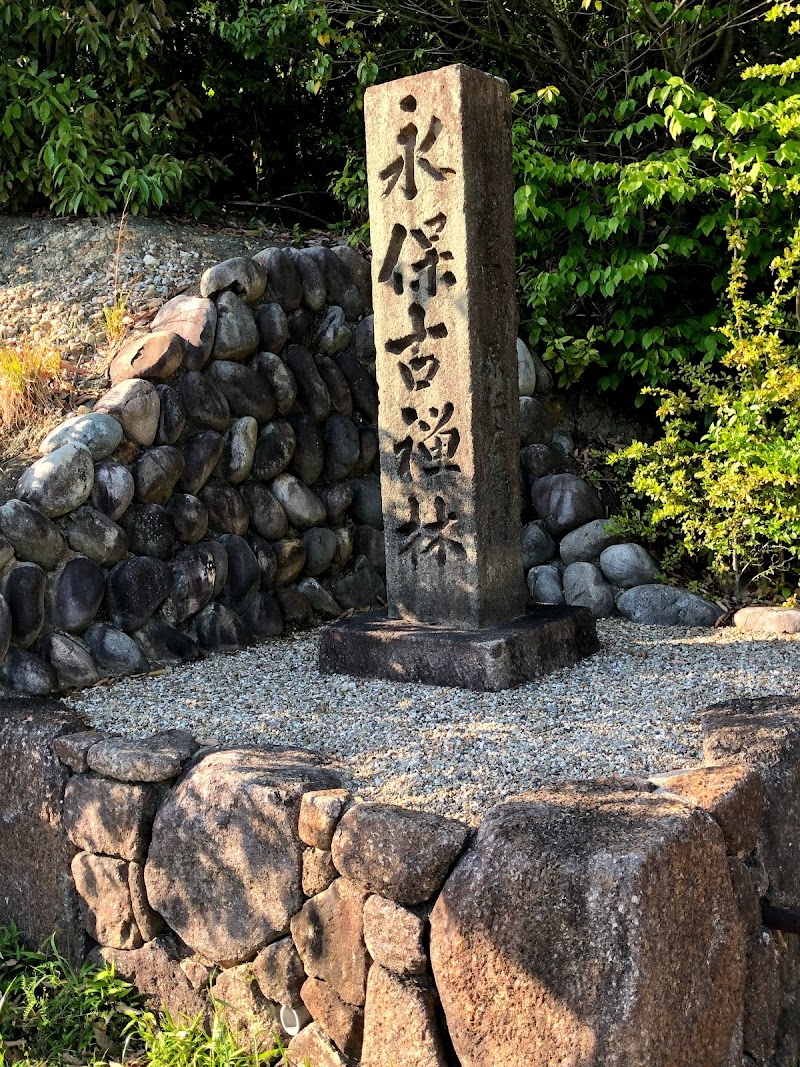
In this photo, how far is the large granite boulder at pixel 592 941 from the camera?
2.08 m

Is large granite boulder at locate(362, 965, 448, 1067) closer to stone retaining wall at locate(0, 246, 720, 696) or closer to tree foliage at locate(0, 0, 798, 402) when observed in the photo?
stone retaining wall at locate(0, 246, 720, 696)

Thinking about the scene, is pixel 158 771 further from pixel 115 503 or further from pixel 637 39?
pixel 637 39

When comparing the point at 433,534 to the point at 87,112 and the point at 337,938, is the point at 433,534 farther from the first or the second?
the point at 87,112

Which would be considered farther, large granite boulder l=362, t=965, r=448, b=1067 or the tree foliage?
the tree foliage

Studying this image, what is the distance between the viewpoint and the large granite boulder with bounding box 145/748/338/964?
2629mm

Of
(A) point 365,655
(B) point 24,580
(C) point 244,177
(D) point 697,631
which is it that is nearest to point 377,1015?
(A) point 365,655

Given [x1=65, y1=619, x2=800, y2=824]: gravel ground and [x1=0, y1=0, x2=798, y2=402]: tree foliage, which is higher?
[x1=0, y1=0, x2=798, y2=402]: tree foliage

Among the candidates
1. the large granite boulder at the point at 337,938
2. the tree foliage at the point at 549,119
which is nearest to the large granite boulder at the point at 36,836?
the large granite boulder at the point at 337,938

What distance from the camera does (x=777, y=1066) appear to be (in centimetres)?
253

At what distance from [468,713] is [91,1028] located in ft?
4.45

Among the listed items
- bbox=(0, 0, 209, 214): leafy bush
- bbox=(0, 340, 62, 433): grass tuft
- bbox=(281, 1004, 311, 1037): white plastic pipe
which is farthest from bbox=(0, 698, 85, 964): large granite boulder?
bbox=(0, 0, 209, 214): leafy bush

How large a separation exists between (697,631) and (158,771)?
2.54 meters

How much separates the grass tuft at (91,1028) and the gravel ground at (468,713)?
27.7 inches

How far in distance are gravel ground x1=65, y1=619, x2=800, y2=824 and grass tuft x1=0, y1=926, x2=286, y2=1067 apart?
2.31ft
